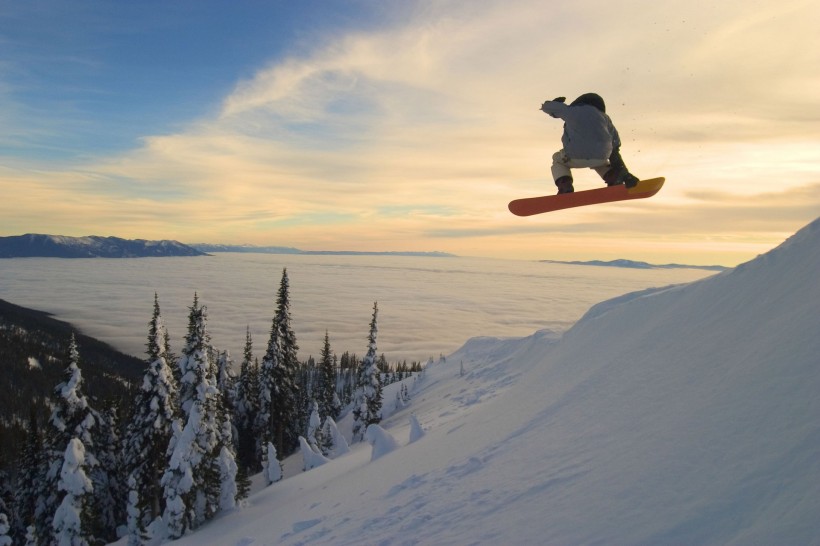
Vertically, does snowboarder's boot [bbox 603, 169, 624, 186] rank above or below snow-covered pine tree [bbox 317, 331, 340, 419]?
above

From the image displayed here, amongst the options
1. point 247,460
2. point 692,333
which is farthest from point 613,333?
point 247,460

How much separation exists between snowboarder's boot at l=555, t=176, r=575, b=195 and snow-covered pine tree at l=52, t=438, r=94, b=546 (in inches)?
929

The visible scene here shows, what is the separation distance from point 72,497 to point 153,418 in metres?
4.42

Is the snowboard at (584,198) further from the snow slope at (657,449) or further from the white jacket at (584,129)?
the snow slope at (657,449)

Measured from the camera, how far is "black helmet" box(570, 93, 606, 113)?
6.17 m

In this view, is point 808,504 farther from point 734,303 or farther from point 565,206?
point 565,206

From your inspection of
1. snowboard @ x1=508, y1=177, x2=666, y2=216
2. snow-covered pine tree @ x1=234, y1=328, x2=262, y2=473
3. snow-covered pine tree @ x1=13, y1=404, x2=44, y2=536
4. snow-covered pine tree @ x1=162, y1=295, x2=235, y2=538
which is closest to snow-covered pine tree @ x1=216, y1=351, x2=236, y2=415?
snow-covered pine tree @ x1=234, y1=328, x2=262, y2=473

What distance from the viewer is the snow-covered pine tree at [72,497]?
792 inches

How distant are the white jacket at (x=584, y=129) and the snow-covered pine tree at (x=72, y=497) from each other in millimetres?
24152

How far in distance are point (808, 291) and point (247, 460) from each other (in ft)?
150

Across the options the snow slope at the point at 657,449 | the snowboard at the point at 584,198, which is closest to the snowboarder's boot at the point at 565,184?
the snowboard at the point at 584,198

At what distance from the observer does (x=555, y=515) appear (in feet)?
A: 15.9

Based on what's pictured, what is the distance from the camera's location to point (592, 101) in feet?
20.2

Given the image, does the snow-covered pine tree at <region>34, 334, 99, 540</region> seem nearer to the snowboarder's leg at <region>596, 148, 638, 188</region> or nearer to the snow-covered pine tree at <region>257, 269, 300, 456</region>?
the snow-covered pine tree at <region>257, 269, 300, 456</region>
